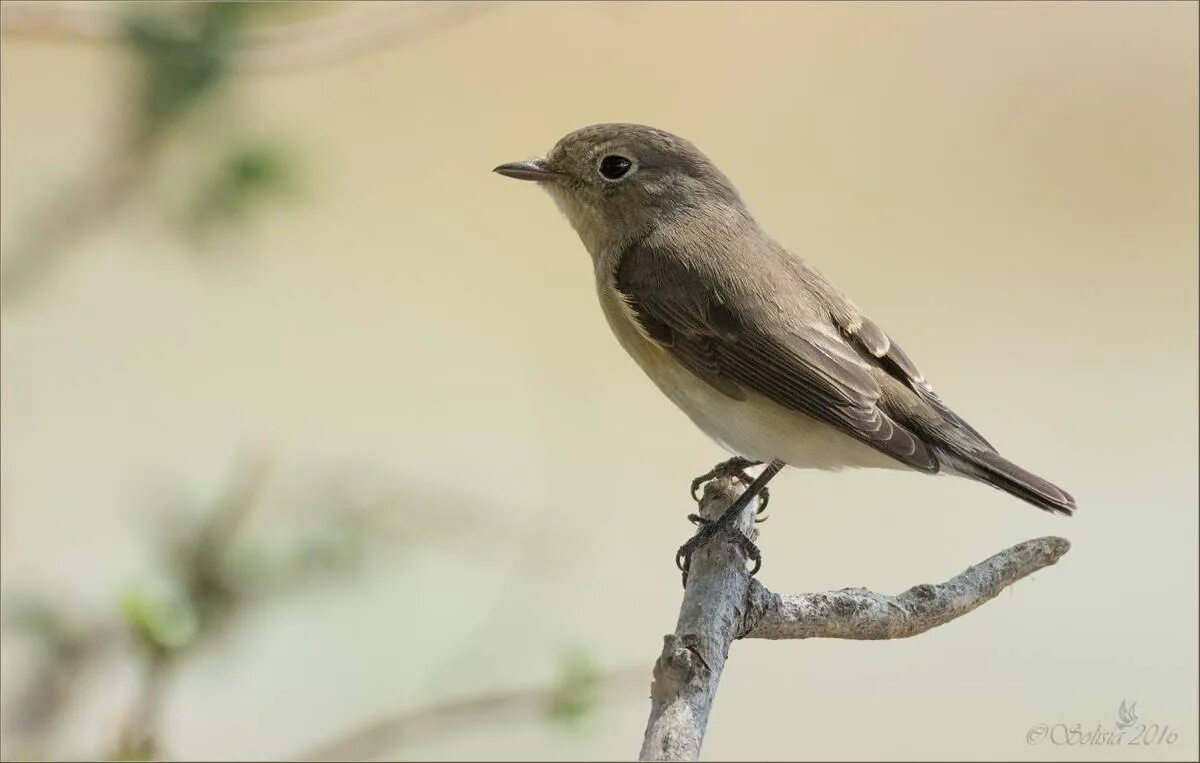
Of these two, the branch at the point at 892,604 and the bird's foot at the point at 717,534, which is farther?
the bird's foot at the point at 717,534

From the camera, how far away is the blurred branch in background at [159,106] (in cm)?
206

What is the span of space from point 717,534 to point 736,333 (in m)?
0.33

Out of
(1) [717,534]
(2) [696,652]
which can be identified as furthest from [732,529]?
(2) [696,652]

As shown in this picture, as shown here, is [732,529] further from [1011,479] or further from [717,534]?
[1011,479]

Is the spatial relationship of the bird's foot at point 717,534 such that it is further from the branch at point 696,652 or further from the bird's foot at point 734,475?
the bird's foot at point 734,475

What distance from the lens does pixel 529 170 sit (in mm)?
2238

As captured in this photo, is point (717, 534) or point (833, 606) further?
point (717, 534)

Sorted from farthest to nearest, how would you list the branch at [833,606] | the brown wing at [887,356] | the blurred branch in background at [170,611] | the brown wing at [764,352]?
1. the brown wing at [887,356]
2. the brown wing at [764,352]
3. the blurred branch in background at [170,611]
4. the branch at [833,606]

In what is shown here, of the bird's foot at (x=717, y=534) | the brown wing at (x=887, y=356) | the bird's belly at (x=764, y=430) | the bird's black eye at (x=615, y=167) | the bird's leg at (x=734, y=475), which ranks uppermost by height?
the bird's black eye at (x=615, y=167)

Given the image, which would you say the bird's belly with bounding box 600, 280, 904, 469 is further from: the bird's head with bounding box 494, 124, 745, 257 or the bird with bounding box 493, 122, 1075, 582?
the bird's head with bounding box 494, 124, 745, 257

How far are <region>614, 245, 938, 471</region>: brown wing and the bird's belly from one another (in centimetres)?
2

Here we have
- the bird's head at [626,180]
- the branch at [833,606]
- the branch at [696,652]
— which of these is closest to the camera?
the branch at [696,652]

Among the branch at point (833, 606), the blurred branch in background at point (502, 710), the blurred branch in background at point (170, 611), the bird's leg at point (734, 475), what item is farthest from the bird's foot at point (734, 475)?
the blurred branch in background at point (170, 611)

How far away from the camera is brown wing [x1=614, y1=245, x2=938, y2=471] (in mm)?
1966
